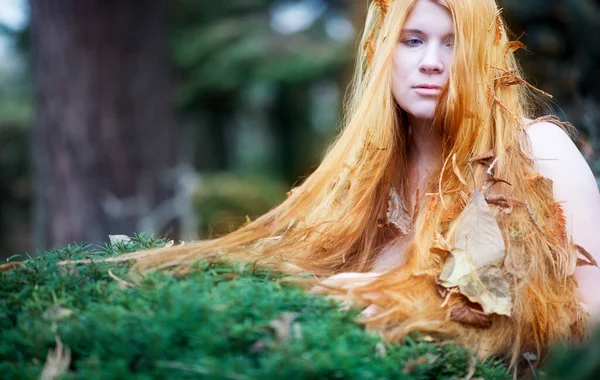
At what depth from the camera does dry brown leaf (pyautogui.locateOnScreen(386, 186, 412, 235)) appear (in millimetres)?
2277

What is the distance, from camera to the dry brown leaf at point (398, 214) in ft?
7.47

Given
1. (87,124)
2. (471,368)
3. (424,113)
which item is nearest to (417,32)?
(424,113)

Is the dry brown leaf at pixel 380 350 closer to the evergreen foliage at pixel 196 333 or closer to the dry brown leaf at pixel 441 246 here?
the evergreen foliage at pixel 196 333

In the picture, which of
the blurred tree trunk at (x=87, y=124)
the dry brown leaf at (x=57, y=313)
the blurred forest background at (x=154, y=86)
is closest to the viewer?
the dry brown leaf at (x=57, y=313)

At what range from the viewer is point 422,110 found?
2.30 meters

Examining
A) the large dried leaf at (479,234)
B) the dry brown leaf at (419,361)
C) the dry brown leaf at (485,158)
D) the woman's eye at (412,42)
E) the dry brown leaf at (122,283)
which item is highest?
the woman's eye at (412,42)

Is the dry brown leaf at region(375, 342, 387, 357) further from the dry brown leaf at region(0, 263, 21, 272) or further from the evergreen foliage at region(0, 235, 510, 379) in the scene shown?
the dry brown leaf at region(0, 263, 21, 272)

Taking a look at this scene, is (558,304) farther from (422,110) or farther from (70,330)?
(70,330)

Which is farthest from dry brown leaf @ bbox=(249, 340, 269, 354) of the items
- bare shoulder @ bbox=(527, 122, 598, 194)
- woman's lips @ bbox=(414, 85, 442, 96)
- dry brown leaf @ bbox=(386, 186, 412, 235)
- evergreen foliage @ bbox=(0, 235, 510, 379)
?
woman's lips @ bbox=(414, 85, 442, 96)

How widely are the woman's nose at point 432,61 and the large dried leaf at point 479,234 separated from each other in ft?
1.60

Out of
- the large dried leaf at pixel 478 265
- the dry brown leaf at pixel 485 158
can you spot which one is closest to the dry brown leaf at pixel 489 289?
the large dried leaf at pixel 478 265

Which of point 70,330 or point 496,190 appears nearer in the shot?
point 70,330

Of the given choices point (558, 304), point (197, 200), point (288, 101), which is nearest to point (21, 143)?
point (197, 200)

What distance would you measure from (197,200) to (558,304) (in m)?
7.92
